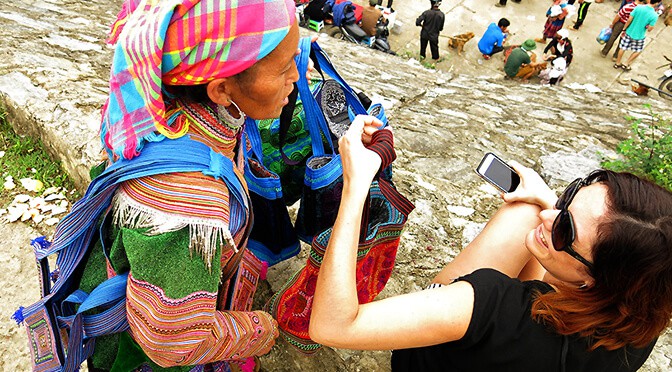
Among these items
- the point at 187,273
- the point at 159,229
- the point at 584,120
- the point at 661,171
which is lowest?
the point at 584,120

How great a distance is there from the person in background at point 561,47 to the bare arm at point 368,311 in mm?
8831

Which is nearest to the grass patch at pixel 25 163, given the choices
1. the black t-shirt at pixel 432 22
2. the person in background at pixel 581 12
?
the black t-shirt at pixel 432 22

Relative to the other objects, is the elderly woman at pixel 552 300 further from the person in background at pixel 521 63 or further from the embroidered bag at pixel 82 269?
the person in background at pixel 521 63

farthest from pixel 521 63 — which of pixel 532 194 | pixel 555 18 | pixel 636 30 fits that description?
pixel 532 194

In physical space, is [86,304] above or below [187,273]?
below

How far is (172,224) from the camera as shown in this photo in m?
1.39

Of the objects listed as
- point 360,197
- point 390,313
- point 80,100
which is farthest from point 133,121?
point 80,100

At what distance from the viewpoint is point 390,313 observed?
5.31 feet

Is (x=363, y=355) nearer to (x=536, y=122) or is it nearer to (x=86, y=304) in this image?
(x=86, y=304)

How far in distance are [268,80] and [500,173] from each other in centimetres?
142

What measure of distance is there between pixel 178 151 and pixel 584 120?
16.1 feet

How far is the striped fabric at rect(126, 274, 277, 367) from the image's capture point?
1456mm

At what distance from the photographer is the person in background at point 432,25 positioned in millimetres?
9477

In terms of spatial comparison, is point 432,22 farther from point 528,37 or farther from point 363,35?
point 528,37
